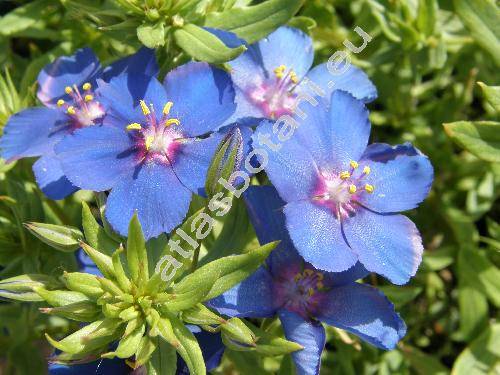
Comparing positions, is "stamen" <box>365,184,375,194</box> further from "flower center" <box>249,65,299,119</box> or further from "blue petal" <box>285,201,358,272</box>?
"flower center" <box>249,65,299,119</box>

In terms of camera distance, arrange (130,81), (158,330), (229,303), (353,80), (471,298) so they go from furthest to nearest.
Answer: (471,298) → (353,80) → (130,81) → (229,303) → (158,330)

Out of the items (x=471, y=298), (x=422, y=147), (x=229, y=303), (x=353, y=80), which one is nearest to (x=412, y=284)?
(x=471, y=298)

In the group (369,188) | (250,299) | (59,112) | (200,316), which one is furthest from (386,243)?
(59,112)

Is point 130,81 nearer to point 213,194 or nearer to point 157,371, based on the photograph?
point 213,194

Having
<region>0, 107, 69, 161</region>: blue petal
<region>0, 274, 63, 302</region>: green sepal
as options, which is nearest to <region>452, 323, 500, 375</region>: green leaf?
<region>0, 274, 63, 302</region>: green sepal

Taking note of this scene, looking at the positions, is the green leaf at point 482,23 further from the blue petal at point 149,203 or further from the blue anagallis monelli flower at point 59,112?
the blue petal at point 149,203

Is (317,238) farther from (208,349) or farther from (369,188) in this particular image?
(208,349)
